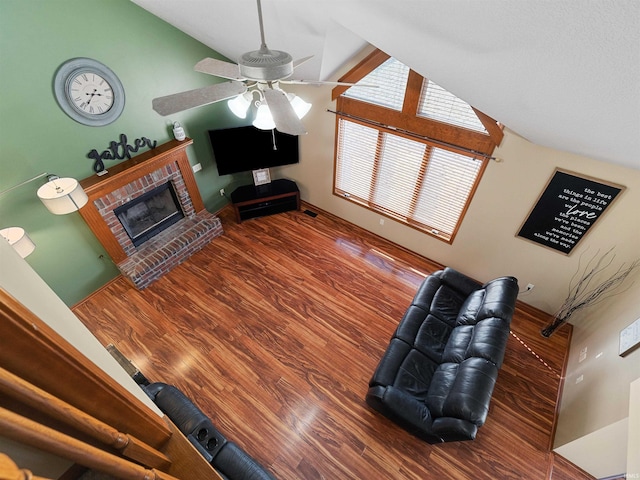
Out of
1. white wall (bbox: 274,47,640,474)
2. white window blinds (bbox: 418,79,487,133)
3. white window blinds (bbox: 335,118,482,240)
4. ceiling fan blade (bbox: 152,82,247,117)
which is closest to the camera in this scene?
ceiling fan blade (bbox: 152,82,247,117)

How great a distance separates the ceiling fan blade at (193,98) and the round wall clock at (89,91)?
2.29 m

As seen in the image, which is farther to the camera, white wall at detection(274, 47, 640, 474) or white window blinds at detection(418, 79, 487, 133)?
white window blinds at detection(418, 79, 487, 133)

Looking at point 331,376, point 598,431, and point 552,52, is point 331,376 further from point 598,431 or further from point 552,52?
point 552,52

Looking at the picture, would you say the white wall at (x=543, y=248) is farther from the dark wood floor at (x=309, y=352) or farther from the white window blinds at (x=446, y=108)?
the white window blinds at (x=446, y=108)

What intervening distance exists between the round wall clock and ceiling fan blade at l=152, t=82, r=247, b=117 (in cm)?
229

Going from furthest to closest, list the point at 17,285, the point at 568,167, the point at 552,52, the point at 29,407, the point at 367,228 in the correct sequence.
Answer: the point at 367,228 < the point at 568,167 < the point at 552,52 < the point at 17,285 < the point at 29,407

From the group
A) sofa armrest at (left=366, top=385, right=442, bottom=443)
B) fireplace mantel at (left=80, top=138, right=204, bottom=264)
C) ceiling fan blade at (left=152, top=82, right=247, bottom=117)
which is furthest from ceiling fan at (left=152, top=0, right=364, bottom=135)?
fireplace mantel at (left=80, top=138, right=204, bottom=264)

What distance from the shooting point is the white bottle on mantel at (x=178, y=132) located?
3.82 meters

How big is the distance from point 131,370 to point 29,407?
248 centimetres

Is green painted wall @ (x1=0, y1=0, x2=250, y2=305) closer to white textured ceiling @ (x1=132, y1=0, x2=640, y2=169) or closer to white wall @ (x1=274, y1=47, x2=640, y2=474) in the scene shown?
white textured ceiling @ (x1=132, y1=0, x2=640, y2=169)

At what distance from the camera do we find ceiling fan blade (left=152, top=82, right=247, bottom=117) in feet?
4.56

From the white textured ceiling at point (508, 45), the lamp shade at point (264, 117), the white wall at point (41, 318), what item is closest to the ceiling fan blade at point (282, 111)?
the lamp shade at point (264, 117)

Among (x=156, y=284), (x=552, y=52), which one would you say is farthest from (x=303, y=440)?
(x=552, y=52)

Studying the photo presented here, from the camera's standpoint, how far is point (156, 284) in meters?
4.03
